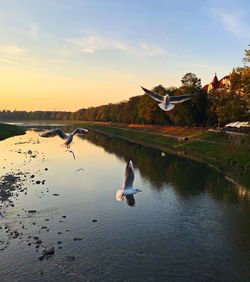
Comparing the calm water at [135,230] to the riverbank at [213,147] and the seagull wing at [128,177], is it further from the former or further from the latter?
the seagull wing at [128,177]

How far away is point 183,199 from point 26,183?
82.7ft

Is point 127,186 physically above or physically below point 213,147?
above

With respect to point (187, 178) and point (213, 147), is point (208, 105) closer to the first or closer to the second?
point (213, 147)

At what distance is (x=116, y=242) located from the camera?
27.4 m

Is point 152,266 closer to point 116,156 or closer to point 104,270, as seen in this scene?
point 104,270

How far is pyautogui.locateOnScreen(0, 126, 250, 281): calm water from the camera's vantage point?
23.2 m

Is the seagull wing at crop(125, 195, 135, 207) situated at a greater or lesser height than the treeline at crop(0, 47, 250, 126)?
lesser

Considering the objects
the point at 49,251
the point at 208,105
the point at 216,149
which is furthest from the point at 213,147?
the point at 49,251

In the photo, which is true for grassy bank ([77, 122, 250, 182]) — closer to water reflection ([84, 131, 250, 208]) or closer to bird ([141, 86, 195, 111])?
water reflection ([84, 131, 250, 208])

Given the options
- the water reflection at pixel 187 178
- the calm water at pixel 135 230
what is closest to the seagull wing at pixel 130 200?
the calm water at pixel 135 230

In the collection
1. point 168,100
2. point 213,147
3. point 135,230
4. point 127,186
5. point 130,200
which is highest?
point 168,100

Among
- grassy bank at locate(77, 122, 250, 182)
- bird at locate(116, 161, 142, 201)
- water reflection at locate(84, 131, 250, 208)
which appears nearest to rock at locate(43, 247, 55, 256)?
bird at locate(116, 161, 142, 201)

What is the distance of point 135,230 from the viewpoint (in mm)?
29828

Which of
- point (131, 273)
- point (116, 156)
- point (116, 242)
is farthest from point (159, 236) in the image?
point (116, 156)
